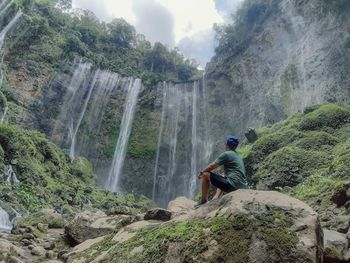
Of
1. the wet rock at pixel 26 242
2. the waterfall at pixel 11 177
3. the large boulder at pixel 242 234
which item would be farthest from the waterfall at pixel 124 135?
the large boulder at pixel 242 234

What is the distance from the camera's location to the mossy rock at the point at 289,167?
44.3 ft

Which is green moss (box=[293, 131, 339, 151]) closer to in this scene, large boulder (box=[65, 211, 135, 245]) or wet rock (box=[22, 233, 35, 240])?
large boulder (box=[65, 211, 135, 245])

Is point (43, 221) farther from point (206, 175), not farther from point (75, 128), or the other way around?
point (75, 128)

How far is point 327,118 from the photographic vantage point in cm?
1691

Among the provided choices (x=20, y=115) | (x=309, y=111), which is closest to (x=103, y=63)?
(x=20, y=115)

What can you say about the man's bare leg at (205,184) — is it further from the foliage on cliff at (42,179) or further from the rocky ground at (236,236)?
the foliage on cliff at (42,179)

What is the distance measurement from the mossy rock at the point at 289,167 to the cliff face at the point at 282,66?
10243mm

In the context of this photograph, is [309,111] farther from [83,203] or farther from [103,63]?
[103,63]

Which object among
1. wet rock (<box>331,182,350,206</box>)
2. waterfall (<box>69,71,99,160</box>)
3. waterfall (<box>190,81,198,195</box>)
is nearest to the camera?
wet rock (<box>331,182,350,206</box>)

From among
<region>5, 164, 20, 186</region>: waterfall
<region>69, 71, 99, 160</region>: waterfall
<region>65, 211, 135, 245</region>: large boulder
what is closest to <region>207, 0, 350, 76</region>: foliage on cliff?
<region>69, 71, 99, 160</region>: waterfall

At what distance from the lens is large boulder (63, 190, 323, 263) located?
438cm

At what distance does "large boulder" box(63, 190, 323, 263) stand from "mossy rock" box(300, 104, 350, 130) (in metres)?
12.5

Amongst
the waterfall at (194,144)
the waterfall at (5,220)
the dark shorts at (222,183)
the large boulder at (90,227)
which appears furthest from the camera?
the waterfall at (194,144)

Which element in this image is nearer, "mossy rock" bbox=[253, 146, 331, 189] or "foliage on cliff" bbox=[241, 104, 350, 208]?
"foliage on cliff" bbox=[241, 104, 350, 208]
